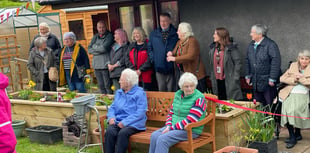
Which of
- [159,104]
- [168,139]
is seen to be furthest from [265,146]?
[159,104]

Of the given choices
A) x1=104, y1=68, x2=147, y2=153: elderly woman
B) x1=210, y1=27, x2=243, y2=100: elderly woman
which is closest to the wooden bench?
x1=104, y1=68, x2=147, y2=153: elderly woman

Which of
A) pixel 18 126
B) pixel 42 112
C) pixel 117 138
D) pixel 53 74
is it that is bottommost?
pixel 18 126

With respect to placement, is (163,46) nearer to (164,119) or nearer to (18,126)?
(164,119)

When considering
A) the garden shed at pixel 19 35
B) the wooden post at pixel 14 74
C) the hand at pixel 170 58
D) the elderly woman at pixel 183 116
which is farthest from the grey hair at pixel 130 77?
the wooden post at pixel 14 74

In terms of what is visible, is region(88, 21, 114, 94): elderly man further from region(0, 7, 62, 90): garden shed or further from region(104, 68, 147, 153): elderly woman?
region(0, 7, 62, 90): garden shed

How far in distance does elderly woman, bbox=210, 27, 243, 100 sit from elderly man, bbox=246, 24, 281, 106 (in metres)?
0.39

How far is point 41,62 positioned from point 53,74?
409 millimetres

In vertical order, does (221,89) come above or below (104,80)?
below

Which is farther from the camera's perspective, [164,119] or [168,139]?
[164,119]

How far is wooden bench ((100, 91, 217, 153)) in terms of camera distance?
6051 mm

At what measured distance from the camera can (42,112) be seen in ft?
27.7

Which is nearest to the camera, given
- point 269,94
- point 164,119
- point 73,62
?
point 164,119

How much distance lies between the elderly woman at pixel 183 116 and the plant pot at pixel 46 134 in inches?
91.2

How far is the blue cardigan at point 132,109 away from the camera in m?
6.64
